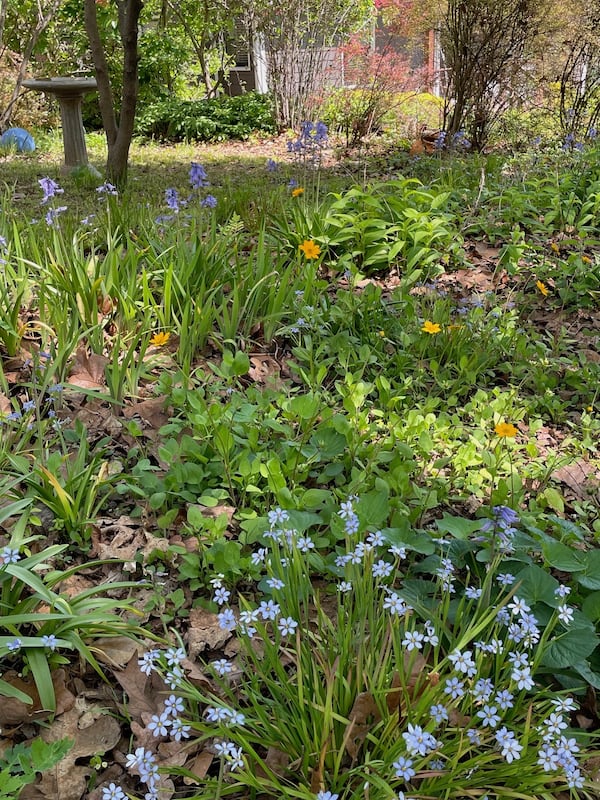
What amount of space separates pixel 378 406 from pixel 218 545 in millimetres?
959

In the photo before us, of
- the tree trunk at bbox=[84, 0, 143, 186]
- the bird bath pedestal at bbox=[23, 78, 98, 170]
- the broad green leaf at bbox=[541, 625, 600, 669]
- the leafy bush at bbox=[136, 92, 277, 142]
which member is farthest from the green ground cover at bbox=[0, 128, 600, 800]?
the leafy bush at bbox=[136, 92, 277, 142]

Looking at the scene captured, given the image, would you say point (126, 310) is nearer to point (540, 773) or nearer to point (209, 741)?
point (209, 741)

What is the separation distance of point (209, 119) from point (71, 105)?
352 centimetres

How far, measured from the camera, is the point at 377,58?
1058cm

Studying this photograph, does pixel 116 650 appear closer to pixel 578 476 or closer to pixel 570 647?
pixel 570 647

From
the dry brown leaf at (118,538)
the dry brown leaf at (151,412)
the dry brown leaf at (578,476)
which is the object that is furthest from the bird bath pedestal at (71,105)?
the dry brown leaf at (578,476)

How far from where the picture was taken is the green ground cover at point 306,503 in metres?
1.24

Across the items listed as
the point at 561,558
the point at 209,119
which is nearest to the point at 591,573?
the point at 561,558

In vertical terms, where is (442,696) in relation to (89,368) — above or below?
below

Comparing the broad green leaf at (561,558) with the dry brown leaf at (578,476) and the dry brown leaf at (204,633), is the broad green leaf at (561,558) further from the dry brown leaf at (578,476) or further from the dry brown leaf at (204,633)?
the dry brown leaf at (204,633)

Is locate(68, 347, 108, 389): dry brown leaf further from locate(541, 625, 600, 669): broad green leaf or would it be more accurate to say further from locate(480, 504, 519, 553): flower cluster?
locate(541, 625, 600, 669): broad green leaf

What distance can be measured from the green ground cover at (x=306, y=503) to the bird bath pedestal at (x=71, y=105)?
11.8 ft

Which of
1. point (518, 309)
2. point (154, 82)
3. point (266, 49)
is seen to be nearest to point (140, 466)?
point (518, 309)

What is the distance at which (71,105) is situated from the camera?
6691 millimetres
